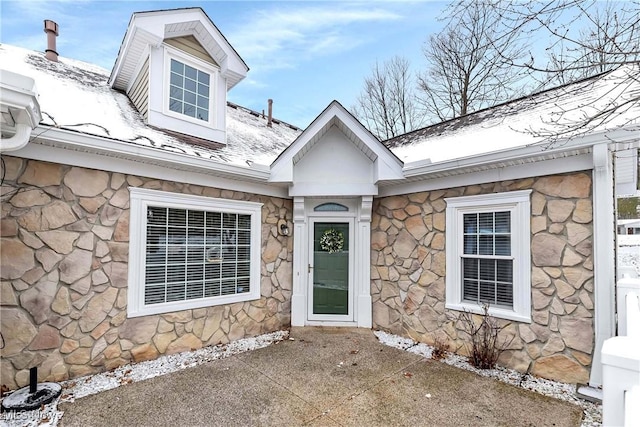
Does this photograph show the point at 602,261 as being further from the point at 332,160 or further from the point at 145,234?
the point at 145,234

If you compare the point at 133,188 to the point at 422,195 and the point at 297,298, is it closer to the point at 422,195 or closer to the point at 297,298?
the point at 297,298

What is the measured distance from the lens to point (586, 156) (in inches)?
150

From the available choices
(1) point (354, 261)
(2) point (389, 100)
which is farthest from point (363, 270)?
(2) point (389, 100)

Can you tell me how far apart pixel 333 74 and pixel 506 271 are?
652 cm

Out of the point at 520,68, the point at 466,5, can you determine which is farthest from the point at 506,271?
the point at 466,5

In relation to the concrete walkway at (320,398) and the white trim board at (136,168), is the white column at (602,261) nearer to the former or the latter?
the concrete walkway at (320,398)

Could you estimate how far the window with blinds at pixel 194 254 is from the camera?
4.66 metres

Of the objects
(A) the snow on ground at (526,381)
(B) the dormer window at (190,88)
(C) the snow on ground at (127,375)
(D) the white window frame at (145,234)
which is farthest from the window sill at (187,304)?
(B) the dormer window at (190,88)

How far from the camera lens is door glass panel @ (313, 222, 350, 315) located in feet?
20.9

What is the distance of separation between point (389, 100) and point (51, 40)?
12.5 metres

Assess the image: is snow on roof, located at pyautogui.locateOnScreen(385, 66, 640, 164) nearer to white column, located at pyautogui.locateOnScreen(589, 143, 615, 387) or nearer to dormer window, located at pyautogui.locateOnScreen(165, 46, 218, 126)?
white column, located at pyautogui.locateOnScreen(589, 143, 615, 387)

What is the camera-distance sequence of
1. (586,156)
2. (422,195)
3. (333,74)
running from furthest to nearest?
(333,74), (422,195), (586,156)

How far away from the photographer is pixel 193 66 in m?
5.98

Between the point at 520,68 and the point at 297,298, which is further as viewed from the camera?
the point at 297,298
